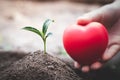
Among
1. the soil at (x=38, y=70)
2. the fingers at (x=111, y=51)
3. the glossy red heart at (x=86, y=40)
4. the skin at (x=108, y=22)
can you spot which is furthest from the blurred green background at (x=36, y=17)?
the soil at (x=38, y=70)

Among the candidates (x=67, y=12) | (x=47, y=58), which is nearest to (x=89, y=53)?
(x=47, y=58)

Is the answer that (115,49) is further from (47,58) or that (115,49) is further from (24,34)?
(24,34)

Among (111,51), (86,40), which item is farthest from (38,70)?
(111,51)

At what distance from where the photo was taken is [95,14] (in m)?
1.41

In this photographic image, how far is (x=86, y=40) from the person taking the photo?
3.96 ft

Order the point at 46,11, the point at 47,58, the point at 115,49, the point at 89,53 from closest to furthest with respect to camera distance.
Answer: the point at 47,58, the point at 89,53, the point at 115,49, the point at 46,11

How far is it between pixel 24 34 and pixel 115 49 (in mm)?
1521

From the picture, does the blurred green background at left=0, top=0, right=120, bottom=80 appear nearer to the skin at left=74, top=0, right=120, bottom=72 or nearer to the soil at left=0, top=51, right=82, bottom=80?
the skin at left=74, top=0, right=120, bottom=72

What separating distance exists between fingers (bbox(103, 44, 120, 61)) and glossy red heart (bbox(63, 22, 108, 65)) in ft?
0.25

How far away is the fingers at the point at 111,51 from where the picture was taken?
1300 mm

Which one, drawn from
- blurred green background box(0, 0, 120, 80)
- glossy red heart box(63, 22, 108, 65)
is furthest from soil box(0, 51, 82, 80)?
blurred green background box(0, 0, 120, 80)

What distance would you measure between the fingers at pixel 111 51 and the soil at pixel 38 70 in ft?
0.69

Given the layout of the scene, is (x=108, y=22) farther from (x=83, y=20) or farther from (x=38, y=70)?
(x=38, y=70)

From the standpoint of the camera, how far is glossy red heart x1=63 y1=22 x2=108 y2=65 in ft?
3.94
